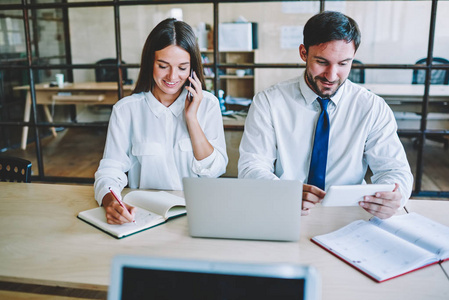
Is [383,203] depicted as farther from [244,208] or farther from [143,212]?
[143,212]

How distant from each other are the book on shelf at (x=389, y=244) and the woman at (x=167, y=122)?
670 millimetres

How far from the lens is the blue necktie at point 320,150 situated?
1.57 m

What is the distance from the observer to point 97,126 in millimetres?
2459

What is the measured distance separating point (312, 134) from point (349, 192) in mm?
595

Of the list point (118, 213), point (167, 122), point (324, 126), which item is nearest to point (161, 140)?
point (167, 122)

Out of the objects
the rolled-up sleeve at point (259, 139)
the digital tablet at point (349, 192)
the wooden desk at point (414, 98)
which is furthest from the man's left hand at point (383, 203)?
the wooden desk at point (414, 98)

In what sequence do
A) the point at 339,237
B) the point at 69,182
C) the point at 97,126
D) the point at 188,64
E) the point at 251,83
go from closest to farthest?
the point at 339,237 < the point at 188,64 < the point at 97,126 < the point at 69,182 < the point at 251,83

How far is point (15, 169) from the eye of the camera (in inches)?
67.3

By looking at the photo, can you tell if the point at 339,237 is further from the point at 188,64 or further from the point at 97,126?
the point at 97,126

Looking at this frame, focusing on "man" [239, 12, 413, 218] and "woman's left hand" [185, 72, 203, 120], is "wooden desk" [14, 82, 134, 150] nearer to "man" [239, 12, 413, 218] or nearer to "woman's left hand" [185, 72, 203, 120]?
"woman's left hand" [185, 72, 203, 120]

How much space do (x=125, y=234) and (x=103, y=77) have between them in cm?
461

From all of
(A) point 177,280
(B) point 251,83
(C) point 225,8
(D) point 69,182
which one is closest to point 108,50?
(C) point 225,8

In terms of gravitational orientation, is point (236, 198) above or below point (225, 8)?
below

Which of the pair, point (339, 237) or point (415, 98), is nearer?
point (339, 237)
